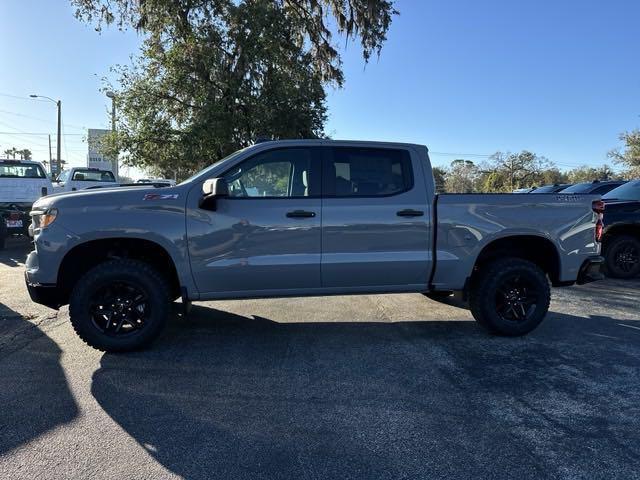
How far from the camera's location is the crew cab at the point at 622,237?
850 cm

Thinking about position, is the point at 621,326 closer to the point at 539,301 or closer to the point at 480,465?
the point at 539,301

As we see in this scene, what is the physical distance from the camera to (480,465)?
9.17 ft

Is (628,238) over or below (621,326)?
over

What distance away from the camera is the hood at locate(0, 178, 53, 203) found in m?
12.2

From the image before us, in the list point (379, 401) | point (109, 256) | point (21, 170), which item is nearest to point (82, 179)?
point (21, 170)

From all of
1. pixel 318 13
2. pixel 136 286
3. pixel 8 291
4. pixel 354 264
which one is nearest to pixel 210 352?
pixel 136 286

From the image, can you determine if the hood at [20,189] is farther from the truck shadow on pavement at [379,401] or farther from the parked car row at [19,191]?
the truck shadow on pavement at [379,401]

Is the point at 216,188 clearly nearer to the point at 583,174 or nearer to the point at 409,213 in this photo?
the point at 409,213

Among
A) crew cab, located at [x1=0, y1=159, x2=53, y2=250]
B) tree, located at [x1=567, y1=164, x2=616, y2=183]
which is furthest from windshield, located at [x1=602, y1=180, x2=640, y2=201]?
tree, located at [x1=567, y1=164, x2=616, y2=183]

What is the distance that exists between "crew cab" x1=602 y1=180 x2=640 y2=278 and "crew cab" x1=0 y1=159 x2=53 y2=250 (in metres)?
12.1

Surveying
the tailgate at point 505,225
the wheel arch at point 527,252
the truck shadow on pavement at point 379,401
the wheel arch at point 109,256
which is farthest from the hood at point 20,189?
the wheel arch at point 527,252

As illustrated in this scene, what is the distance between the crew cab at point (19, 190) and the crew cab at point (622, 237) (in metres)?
12.1

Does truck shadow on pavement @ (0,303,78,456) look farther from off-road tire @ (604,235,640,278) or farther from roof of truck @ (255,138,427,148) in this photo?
off-road tire @ (604,235,640,278)

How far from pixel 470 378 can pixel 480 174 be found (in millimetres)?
79797
